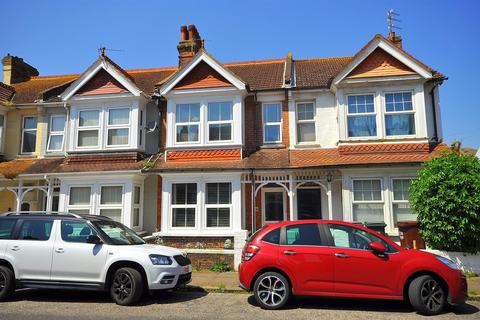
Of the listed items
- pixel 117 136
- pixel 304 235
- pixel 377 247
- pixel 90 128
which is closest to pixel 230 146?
pixel 117 136

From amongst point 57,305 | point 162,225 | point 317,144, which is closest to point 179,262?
point 57,305

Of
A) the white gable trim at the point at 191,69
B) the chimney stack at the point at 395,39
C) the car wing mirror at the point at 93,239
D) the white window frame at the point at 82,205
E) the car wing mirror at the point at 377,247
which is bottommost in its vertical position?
the car wing mirror at the point at 377,247

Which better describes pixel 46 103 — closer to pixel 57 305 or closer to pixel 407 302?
pixel 57 305

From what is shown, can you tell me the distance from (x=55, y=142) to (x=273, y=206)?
9349mm

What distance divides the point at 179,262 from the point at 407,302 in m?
4.52

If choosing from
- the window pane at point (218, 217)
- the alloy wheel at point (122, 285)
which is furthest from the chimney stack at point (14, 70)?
the alloy wheel at point (122, 285)

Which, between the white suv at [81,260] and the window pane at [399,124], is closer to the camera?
the white suv at [81,260]

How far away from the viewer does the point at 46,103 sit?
15.1 m

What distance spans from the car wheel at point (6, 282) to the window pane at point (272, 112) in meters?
9.46

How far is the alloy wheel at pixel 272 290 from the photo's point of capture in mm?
6871

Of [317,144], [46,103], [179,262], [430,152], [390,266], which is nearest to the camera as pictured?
[390,266]

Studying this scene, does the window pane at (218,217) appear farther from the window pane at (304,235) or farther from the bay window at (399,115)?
the bay window at (399,115)

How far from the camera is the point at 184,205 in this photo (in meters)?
13.0

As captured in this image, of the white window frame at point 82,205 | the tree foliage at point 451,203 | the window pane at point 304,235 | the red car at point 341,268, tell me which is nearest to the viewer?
the red car at point 341,268
